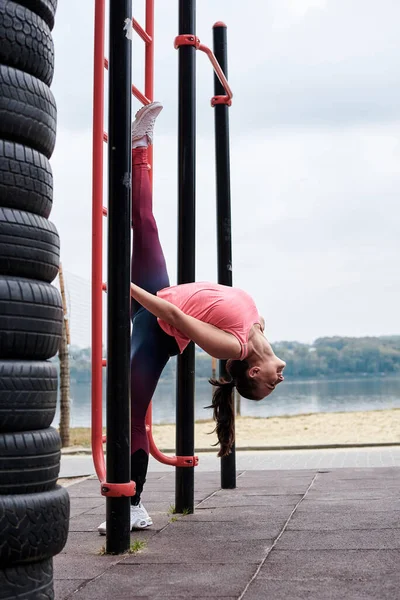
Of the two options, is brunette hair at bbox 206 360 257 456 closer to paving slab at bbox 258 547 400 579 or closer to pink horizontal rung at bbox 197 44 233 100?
paving slab at bbox 258 547 400 579

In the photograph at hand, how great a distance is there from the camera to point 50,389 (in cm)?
220

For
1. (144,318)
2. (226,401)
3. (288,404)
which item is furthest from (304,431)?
(288,404)

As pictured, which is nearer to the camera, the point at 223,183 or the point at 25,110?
the point at 25,110

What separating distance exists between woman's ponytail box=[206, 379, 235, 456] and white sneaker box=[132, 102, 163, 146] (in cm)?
135

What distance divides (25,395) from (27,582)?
451mm

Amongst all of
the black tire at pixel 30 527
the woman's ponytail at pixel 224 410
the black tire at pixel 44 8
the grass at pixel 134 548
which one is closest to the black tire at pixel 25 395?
the black tire at pixel 30 527

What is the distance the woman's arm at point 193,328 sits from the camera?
3.70 m

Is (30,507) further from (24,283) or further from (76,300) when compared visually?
(76,300)

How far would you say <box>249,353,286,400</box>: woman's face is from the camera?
165 inches

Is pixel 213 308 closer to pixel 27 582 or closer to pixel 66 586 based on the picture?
pixel 66 586

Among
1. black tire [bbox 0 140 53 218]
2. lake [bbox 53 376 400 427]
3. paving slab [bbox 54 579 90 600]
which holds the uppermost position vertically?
black tire [bbox 0 140 53 218]

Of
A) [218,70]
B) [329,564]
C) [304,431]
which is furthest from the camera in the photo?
[304,431]

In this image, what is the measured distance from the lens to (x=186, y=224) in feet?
15.1

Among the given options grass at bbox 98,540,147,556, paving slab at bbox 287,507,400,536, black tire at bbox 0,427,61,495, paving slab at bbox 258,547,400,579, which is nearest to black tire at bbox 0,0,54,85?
black tire at bbox 0,427,61,495
